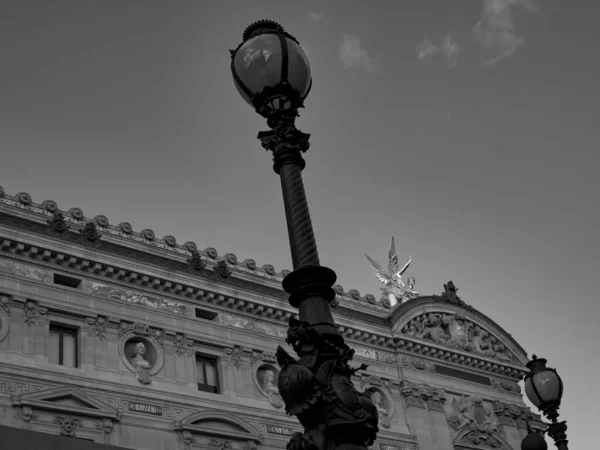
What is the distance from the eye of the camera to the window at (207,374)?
23.2 metres

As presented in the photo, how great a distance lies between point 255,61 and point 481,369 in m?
25.7

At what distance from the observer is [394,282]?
33219 mm

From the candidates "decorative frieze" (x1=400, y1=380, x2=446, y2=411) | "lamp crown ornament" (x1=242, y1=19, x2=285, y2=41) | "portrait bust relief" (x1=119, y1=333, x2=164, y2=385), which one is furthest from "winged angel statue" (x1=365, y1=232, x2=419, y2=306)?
"lamp crown ornament" (x1=242, y1=19, x2=285, y2=41)

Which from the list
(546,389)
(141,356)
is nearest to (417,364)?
(141,356)

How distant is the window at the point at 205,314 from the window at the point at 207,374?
1.30 meters

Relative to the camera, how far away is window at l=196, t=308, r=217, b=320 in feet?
80.1

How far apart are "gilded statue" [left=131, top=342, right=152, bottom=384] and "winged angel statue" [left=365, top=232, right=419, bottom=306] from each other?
1229cm

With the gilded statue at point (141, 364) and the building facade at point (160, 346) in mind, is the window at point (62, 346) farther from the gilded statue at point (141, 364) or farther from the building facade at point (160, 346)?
the gilded statue at point (141, 364)

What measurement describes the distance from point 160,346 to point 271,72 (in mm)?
15971

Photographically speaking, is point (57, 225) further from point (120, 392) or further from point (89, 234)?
point (120, 392)

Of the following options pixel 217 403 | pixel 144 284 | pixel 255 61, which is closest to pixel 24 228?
pixel 144 284

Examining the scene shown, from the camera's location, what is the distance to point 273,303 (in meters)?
25.8

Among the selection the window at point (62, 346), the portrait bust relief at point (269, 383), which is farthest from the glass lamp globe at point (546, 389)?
the window at point (62, 346)

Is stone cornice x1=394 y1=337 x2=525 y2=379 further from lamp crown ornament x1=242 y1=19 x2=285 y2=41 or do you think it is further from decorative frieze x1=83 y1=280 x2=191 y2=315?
lamp crown ornament x1=242 y1=19 x2=285 y2=41
